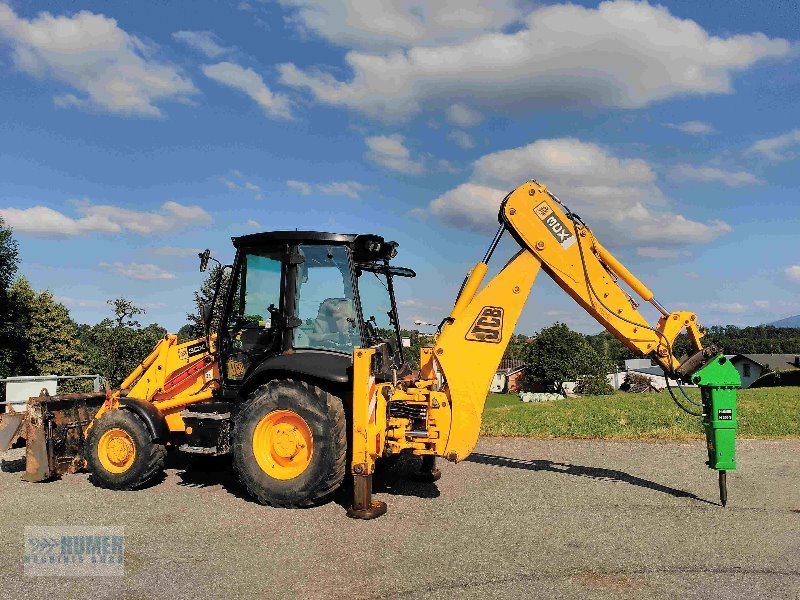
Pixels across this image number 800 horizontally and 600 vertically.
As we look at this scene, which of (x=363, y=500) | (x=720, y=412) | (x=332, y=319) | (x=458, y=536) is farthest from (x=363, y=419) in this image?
(x=720, y=412)

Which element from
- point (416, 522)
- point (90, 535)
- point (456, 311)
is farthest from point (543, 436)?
point (90, 535)

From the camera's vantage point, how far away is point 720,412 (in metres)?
6.89

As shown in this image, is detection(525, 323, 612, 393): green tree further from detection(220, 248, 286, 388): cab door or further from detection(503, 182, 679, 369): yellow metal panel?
detection(220, 248, 286, 388): cab door

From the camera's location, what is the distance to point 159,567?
5.05 meters

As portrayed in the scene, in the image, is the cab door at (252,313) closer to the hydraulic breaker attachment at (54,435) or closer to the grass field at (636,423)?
the hydraulic breaker attachment at (54,435)

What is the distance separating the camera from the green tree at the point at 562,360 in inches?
2430

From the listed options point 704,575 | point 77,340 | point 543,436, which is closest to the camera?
point 704,575

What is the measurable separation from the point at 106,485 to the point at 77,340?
39.4 m

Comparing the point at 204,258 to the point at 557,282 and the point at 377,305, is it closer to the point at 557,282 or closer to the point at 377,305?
the point at 377,305

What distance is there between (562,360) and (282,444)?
58.1 metres

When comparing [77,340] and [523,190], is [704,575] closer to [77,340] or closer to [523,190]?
[523,190]

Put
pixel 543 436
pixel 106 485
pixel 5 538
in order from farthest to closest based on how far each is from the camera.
Answer: pixel 543 436, pixel 106 485, pixel 5 538

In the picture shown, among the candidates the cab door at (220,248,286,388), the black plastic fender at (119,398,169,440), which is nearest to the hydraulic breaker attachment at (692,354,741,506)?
the cab door at (220,248,286,388)

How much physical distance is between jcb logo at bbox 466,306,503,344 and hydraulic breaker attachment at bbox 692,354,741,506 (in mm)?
2189
